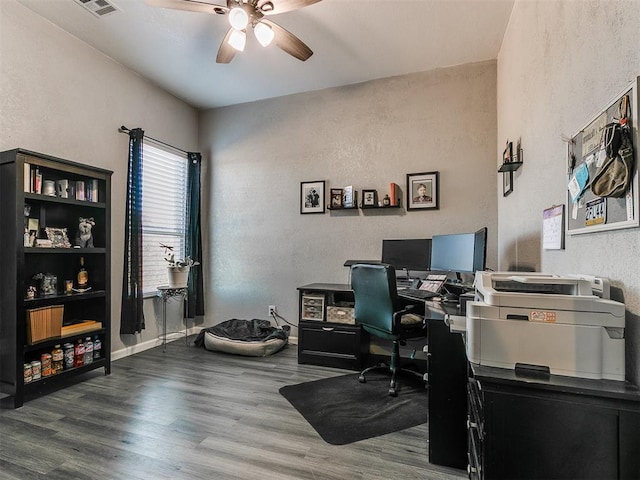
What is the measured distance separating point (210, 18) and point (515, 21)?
2310 mm

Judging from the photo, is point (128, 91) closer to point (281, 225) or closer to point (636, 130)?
point (281, 225)

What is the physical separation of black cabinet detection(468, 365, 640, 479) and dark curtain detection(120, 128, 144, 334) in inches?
129

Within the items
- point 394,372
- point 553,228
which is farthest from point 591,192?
point 394,372

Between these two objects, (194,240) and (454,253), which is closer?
(454,253)

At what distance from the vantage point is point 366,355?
10.5 feet

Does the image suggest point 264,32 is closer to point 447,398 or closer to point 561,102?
point 561,102

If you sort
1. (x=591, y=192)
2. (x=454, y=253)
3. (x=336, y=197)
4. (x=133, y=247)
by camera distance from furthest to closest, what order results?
(x=336, y=197), (x=133, y=247), (x=454, y=253), (x=591, y=192)

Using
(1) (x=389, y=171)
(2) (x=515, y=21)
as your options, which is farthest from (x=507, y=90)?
(1) (x=389, y=171)

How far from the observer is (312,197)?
376cm

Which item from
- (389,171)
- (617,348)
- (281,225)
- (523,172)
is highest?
(389,171)

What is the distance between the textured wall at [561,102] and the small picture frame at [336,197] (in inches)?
64.2

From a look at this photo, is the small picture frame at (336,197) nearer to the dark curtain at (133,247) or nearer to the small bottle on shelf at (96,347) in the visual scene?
the dark curtain at (133,247)

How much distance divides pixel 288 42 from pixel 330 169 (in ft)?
4.91

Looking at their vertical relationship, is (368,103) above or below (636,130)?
above
